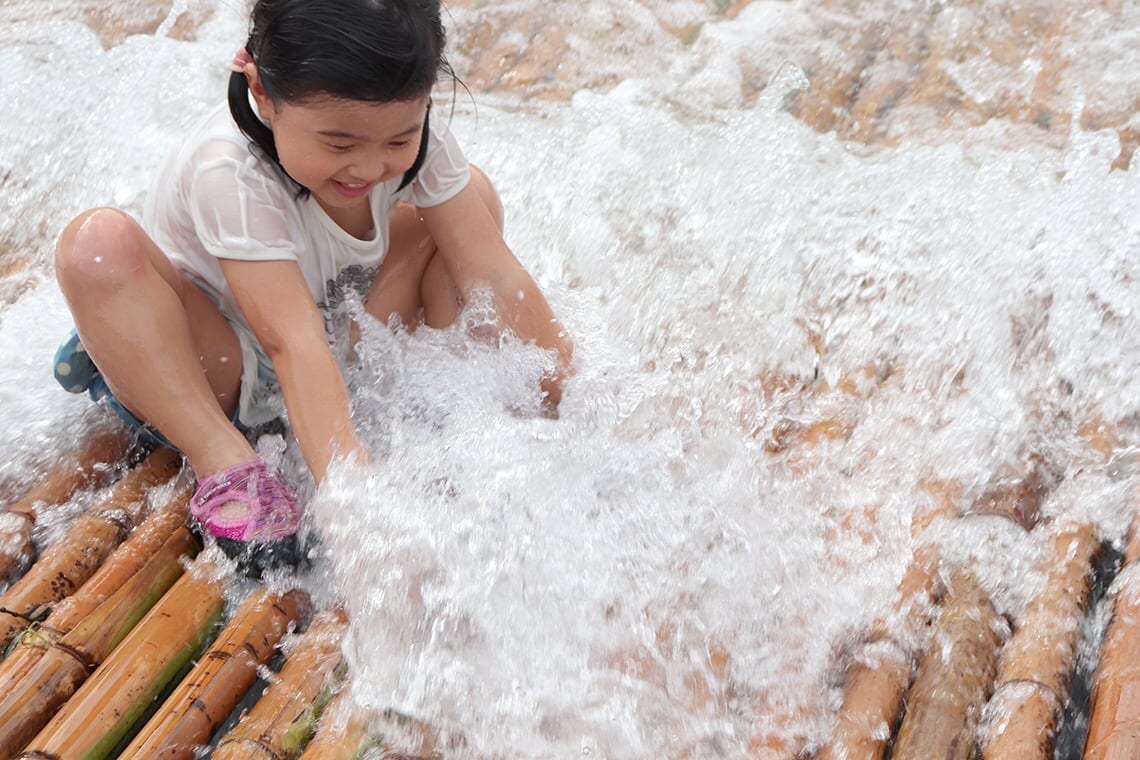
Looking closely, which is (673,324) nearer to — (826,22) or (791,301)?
(791,301)

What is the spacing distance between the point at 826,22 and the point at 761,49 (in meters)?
0.19

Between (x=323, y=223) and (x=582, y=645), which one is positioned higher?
(x=323, y=223)

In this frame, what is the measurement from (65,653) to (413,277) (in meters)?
0.74

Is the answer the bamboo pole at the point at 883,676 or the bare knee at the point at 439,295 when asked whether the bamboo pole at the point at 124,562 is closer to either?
the bare knee at the point at 439,295

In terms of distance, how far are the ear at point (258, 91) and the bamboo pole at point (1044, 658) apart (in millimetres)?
1115

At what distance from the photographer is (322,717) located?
3.99ft

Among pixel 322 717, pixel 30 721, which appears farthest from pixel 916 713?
pixel 30 721

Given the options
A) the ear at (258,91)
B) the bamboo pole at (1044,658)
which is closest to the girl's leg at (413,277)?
the ear at (258,91)

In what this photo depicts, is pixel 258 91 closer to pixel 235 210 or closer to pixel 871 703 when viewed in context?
pixel 235 210

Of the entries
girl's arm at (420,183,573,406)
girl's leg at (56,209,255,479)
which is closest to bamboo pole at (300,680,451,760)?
girl's leg at (56,209,255,479)

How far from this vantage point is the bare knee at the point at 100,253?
1.31 metres

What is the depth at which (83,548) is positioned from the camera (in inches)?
56.3

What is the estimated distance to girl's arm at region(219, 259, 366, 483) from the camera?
1.36 meters

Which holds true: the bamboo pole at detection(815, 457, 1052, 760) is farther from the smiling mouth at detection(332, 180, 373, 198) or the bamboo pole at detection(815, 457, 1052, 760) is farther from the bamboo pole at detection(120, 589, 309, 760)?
the smiling mouth at detection(332, 180, 373, 198)
